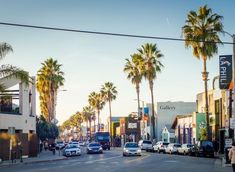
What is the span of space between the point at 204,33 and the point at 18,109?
73.4ft

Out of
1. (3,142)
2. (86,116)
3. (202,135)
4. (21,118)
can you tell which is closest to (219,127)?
(202,135)

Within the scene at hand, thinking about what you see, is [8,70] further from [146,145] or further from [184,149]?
[146,145]

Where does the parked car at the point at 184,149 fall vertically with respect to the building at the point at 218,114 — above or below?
below

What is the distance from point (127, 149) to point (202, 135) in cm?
1789

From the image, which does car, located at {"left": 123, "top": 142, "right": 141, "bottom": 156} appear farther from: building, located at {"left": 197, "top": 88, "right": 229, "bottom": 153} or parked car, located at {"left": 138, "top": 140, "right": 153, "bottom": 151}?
parked car, located at {"left": 138, "top": 140, "right": 153, "bottom": 151}

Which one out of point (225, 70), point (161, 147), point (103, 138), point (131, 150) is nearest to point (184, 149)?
point (131, 150)

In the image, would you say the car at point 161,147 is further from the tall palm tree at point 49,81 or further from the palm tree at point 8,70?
the palm tree at point 8,70

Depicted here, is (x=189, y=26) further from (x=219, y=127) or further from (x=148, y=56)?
(x=148, y=56)

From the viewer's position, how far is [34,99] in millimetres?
62062

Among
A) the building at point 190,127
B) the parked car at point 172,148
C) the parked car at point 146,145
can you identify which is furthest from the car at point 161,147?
the building at point 190,127

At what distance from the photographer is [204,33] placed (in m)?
57.9

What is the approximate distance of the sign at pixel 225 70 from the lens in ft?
187

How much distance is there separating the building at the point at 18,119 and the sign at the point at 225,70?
20.6 metres

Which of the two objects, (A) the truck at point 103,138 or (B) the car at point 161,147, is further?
(A) the truck at point 103,138
